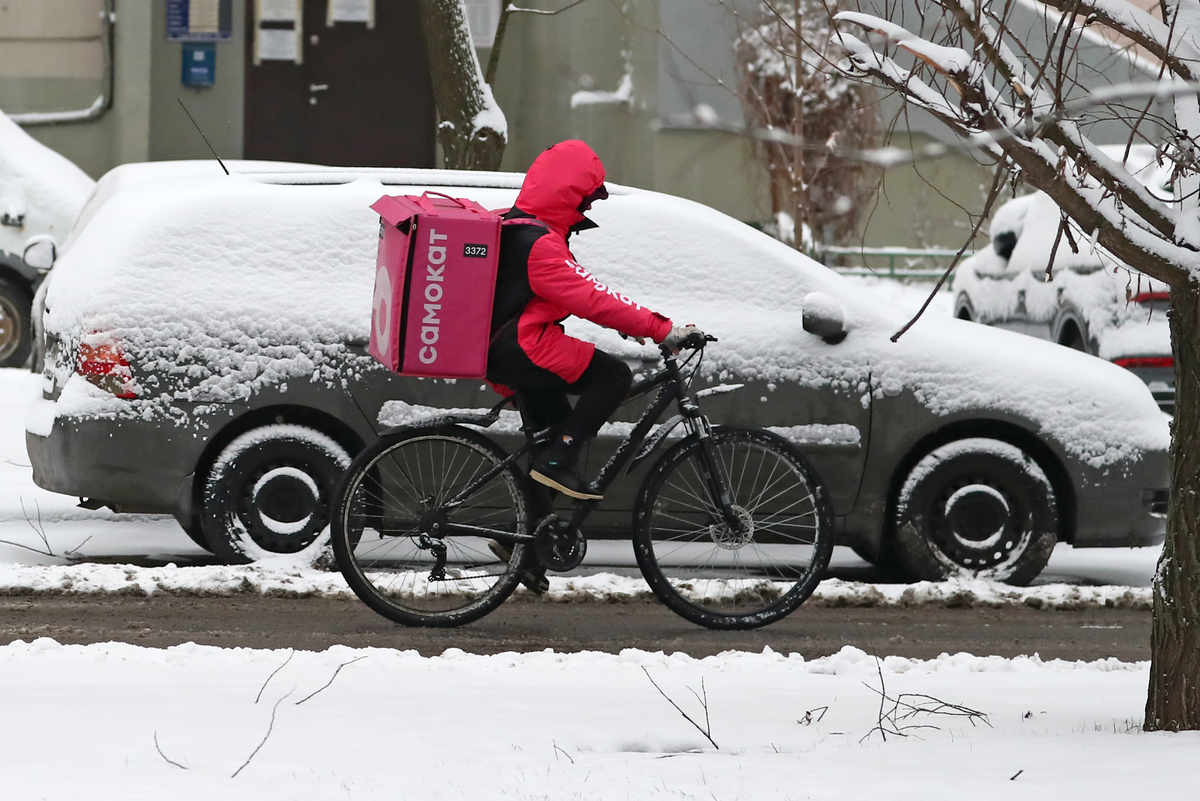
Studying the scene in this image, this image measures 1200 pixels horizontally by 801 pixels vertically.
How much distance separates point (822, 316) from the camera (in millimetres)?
7008

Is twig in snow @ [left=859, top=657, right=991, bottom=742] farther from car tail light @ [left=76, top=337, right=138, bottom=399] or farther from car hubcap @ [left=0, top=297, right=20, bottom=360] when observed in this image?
car hubcap @ [left=0, top=297, right=20, bottom=360]

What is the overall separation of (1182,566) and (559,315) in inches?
94.9

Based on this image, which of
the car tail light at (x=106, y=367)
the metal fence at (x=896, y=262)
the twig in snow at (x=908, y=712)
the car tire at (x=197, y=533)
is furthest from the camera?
the metal fence at (x=896, y=262)

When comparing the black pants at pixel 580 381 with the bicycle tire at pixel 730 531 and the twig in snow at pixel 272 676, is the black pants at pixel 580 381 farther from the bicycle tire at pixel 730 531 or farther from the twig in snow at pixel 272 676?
the twig in snow at pixel 272 676

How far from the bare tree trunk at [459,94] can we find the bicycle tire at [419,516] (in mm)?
5591

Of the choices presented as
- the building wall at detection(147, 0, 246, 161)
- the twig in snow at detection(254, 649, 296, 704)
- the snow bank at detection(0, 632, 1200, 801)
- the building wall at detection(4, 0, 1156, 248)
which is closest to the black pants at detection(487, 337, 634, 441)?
the snow bank at detection(0, 632, 1200, 801)

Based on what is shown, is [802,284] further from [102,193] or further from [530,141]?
[530,141]

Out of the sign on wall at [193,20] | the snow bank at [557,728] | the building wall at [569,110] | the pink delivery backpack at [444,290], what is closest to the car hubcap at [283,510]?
the pink delivery backpack at [444,290]

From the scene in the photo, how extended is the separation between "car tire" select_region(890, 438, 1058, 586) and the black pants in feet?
5.76

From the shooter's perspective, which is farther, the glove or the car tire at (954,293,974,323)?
the car tire at (954,293,974,323)

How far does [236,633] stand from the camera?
589 centimetres

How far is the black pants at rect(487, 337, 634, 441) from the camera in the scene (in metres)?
5.89

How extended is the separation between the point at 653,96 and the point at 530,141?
384 centimetres

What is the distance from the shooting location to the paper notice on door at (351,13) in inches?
838
